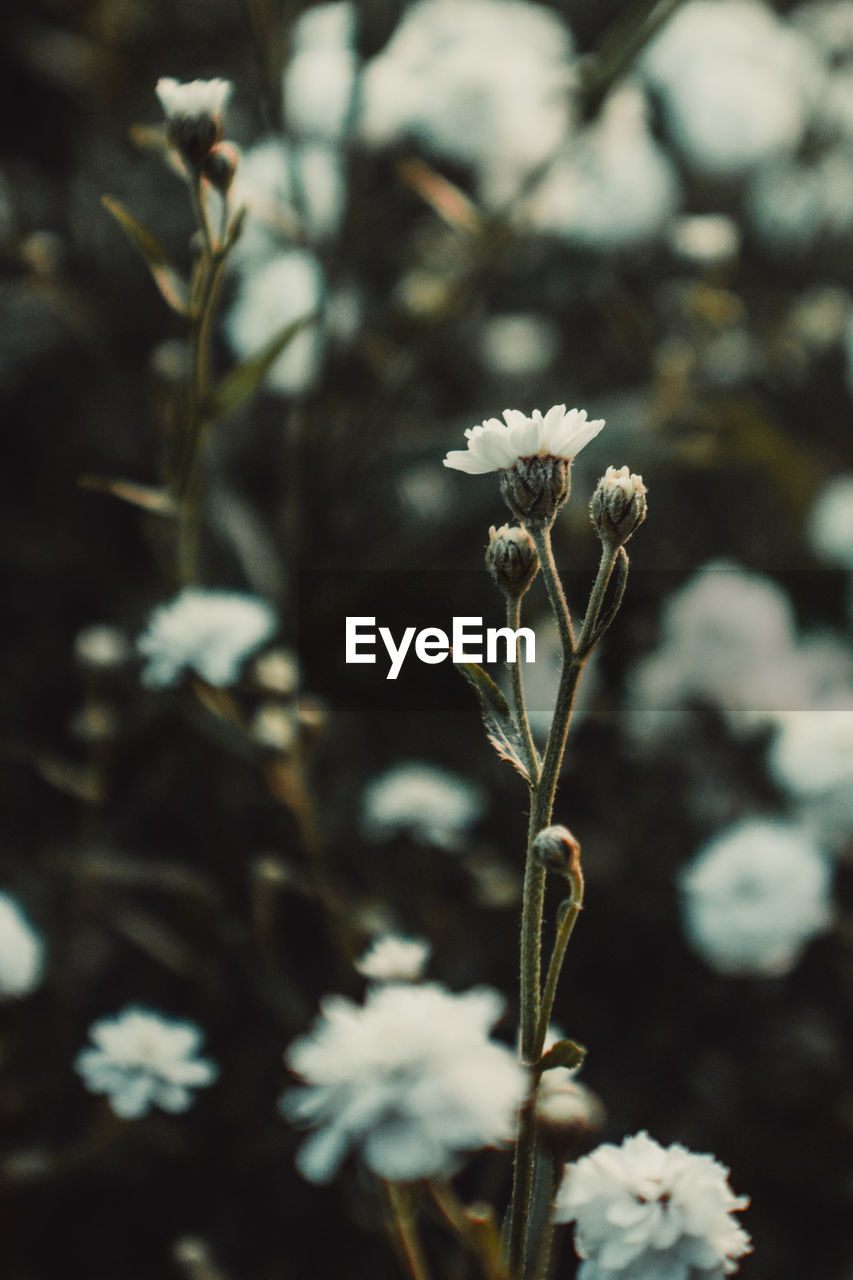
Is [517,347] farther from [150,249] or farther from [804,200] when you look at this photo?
[150,249]

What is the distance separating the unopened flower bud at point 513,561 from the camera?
0.33 metres

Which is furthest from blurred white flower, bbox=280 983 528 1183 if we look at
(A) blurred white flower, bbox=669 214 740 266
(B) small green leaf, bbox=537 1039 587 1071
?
(A) blurred white flower, bbox=669 214 740 266

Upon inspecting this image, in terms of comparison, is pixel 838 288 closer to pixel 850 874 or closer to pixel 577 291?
pixel 577 291

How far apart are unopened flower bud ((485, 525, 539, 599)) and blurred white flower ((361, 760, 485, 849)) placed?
375 mm

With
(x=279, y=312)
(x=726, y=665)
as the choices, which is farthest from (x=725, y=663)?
(x=279, y=312)

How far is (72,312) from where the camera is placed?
0.80 m

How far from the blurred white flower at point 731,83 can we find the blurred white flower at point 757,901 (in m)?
0.68

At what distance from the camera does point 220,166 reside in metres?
0.45

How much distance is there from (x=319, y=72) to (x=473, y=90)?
0.40ft

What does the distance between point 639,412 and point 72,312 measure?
1.38 feet

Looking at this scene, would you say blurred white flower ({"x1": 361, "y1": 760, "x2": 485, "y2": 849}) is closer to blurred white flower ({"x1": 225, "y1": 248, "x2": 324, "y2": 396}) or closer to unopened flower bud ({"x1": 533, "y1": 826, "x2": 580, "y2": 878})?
blurred white flower ({"x1": 225, "y1": 248, "x2": 324, "y2": 396})

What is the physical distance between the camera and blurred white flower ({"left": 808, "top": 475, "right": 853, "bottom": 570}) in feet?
3.06

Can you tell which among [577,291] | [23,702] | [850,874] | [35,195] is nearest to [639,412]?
[577,291]

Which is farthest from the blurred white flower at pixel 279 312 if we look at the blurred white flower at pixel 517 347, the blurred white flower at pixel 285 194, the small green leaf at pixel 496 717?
the small green leaf at pixel 496 717
